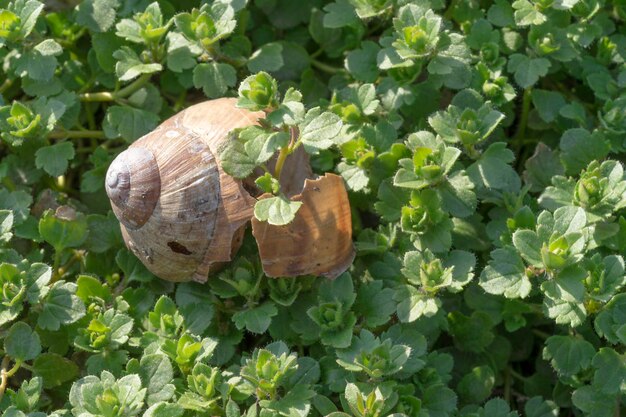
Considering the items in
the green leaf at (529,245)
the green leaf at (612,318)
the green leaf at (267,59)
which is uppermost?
the green leaf at (267,59)

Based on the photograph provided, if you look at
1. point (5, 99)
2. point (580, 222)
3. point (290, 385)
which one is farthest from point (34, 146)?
point (580, 222)

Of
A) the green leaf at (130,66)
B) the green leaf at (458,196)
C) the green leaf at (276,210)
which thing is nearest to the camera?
the green leaf at (276,210)

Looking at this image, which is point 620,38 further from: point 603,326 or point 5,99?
point 5,99

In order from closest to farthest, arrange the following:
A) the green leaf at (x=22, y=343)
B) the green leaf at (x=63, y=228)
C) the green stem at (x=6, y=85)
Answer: the green leaf at (x=22, y=343) < the green leaf at (x=63, y=228) < the green stem at (x=6, y=85)

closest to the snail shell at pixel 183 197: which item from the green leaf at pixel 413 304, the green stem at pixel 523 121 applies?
the green leaf at pixel 413 304

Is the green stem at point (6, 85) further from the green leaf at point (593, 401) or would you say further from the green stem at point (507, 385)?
the green leaf at point (593, 401)

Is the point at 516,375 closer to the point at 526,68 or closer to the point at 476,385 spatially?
the point at 476,385
